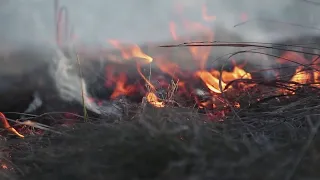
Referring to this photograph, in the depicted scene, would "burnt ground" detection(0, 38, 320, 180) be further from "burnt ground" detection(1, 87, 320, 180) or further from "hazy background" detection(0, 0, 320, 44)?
"hazy background" detection(0, 0, 320, 44)

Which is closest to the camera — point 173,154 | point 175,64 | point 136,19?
point 173,154

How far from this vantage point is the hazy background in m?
4.16

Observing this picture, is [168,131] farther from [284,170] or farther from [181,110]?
[181,110]

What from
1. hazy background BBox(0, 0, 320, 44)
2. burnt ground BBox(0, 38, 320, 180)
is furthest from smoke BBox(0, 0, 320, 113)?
burnt ground BBox(0, 38, 320, 180)

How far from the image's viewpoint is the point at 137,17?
4492 mm

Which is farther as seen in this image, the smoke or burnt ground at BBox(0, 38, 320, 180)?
the smoke

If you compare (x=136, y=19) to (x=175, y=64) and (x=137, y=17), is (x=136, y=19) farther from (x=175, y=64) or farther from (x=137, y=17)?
(x=175, y=64)

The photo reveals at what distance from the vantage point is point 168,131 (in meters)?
1.13

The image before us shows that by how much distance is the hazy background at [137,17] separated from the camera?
4164 millimetres

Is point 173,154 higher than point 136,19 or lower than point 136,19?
lower

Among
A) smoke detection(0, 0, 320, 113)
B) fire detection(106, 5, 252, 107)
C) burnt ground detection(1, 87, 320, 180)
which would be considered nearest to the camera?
burnt ground detection(1, 87, 320, 180)

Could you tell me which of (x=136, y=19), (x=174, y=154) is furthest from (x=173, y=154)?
(x=136, y=19)

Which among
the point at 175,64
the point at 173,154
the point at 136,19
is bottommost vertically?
the point at 175,64

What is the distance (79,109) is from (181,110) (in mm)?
2102
